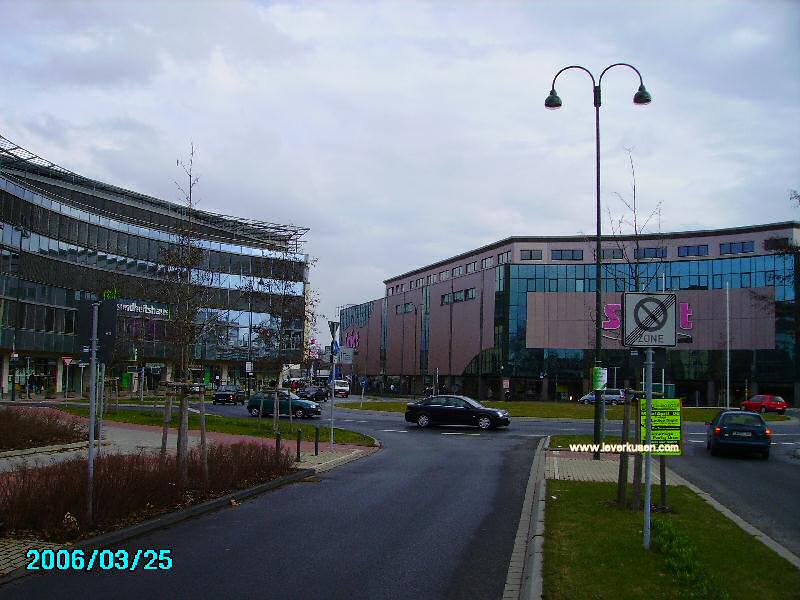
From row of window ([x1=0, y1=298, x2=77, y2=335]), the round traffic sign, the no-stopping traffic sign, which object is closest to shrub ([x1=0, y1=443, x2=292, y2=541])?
the no-stopping traffic sign

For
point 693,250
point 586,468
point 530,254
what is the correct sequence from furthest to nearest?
point 530,254 → point 693,250 → point 586,468

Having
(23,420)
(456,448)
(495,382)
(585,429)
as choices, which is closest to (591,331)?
(495,382)

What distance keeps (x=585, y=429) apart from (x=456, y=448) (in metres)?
11.8

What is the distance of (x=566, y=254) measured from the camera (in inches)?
3450

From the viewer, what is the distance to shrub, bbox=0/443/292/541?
8.82 m

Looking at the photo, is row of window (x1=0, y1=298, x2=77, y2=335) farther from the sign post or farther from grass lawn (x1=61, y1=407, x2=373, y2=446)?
the sign post

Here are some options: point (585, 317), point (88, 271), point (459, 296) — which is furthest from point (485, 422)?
point (459, 296)

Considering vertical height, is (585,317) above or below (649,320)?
above

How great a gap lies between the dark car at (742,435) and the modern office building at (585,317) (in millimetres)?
45361

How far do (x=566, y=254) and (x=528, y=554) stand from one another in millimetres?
81541

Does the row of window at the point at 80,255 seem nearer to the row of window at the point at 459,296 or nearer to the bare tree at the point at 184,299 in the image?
the bare tree at the point at 184,299

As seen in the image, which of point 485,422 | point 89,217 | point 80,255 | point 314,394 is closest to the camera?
point 485,422

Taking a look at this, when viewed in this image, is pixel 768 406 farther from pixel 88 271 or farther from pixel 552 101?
pixel 88 271

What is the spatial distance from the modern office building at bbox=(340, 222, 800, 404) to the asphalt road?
57.3 m
